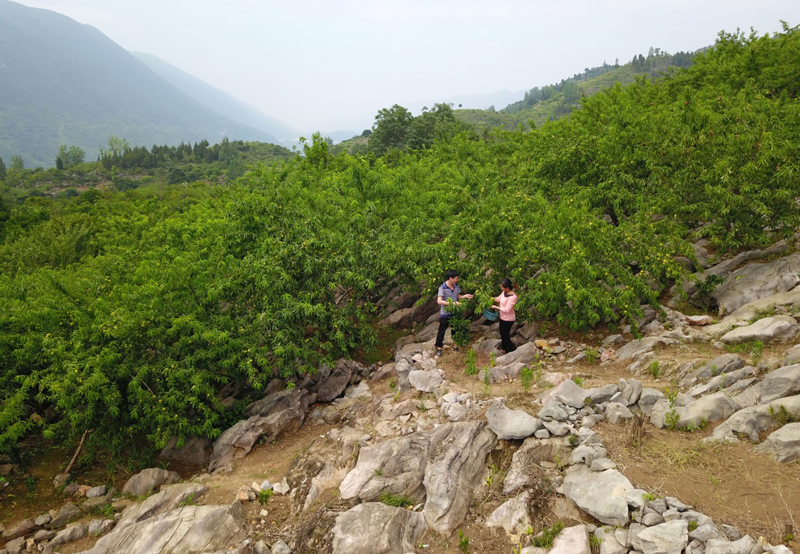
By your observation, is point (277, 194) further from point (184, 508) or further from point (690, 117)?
point (690, 117)

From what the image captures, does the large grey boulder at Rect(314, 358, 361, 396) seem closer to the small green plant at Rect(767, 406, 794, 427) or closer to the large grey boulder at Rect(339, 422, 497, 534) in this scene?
the large grey boulder at Rect(339, 422, 497, 534)

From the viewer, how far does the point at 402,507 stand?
27.1 ft

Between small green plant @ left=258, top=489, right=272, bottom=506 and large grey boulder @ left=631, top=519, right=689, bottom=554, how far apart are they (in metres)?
6.80

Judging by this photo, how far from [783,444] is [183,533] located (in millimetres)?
10212

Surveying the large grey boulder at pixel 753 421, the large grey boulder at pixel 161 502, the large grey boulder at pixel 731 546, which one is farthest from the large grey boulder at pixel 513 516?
the large grey boulder at pixel 161 502

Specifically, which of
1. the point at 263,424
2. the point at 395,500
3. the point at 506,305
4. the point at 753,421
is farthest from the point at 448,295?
the point at 753,421

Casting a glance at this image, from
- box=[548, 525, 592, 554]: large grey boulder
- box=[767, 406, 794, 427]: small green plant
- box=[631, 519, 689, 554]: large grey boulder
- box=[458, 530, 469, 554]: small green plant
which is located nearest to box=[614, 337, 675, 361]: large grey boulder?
box=[767, 406, 794, 427]: small green plant

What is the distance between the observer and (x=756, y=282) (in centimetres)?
1302

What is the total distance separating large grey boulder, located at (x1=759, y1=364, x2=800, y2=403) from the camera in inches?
322

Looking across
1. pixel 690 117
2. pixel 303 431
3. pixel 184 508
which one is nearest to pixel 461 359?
pixel 303 431

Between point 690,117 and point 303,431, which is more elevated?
point 690,117

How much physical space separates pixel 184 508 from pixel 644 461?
859cm

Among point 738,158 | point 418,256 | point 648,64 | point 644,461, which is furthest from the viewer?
point 648,64

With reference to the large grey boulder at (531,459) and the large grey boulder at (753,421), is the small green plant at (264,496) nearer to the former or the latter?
the large grey boulder at (531,459)
